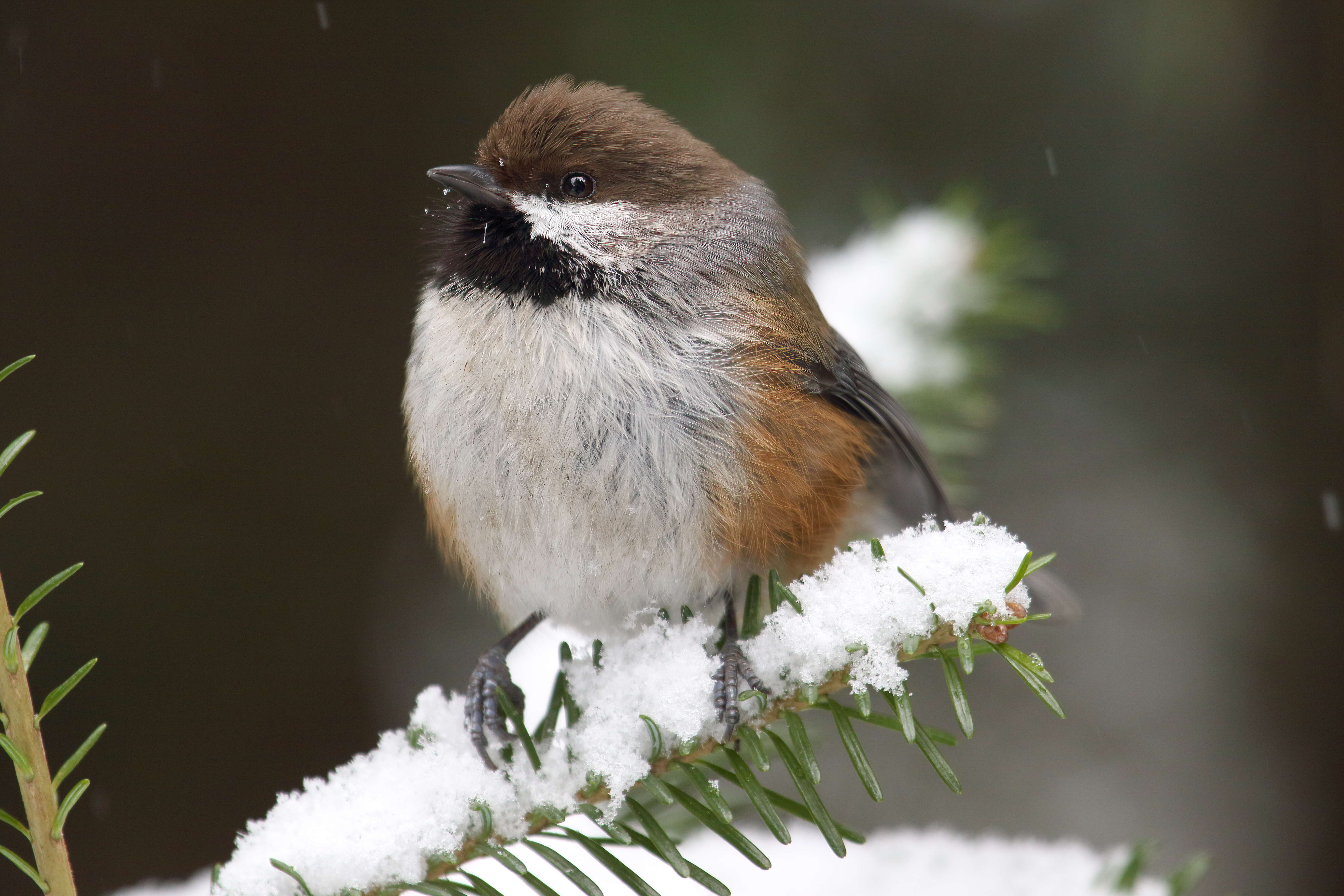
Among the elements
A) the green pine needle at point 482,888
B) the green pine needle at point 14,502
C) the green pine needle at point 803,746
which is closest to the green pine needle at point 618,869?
the green pine needle at point 482,888

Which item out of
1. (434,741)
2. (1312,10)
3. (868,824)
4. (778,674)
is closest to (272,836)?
(434,741)

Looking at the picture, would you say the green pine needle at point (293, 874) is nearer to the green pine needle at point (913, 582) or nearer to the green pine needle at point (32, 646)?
the green pine needle at point (32, 646)

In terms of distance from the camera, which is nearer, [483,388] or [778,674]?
[778,674]

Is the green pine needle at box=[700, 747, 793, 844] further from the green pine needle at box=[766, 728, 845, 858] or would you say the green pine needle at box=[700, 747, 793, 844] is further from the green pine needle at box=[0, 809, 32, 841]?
the green pine needle at box=[0, 809, 32, 841]

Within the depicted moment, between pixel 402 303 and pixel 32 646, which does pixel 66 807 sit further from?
pixel 402 303

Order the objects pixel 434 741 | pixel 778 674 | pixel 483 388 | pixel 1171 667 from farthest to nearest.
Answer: pixel 1171 667 < pixel 483 388 < pixel 434 741 < pixel 778 674

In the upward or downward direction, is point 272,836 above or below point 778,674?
below

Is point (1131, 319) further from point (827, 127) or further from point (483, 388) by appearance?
point (483, 388)
